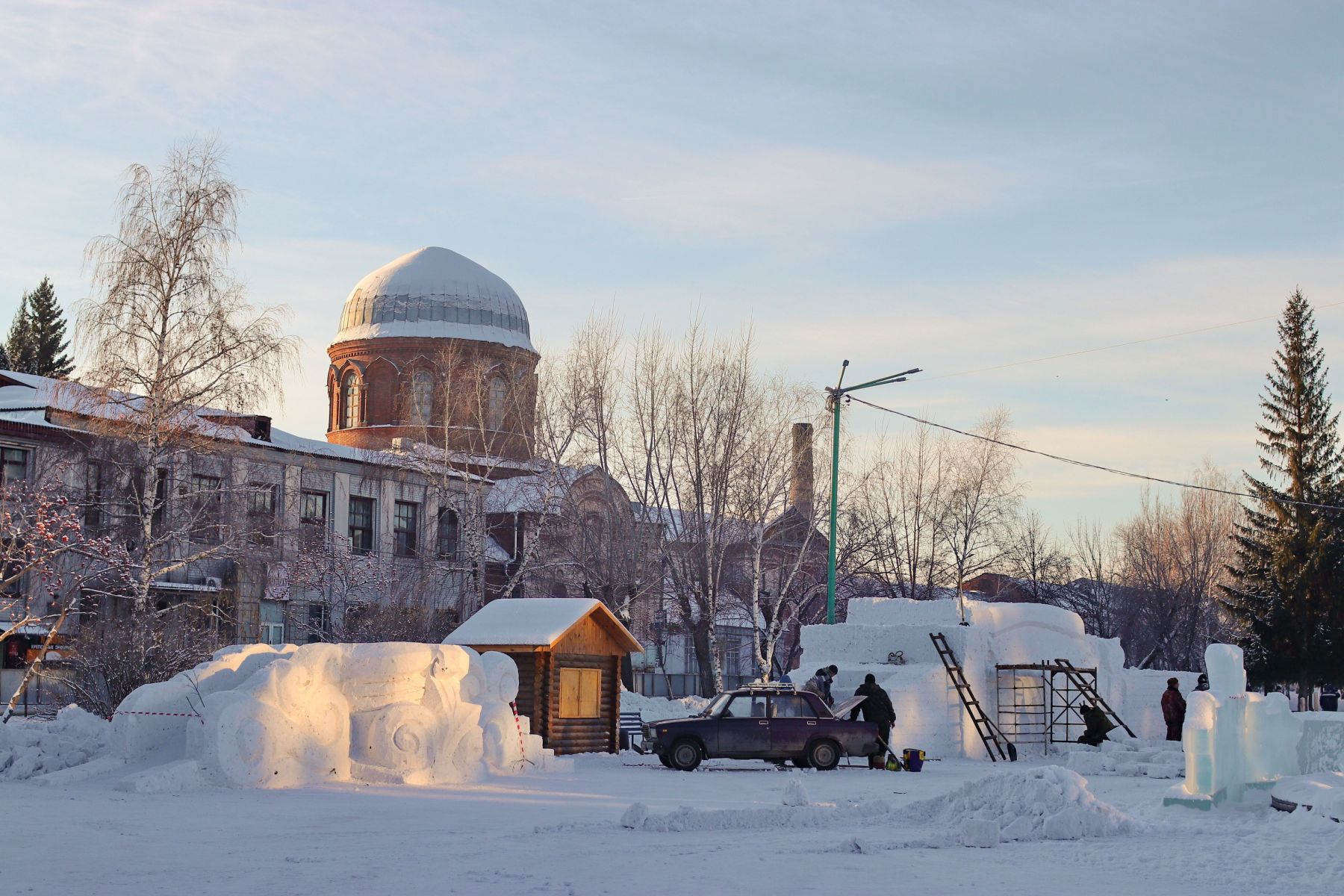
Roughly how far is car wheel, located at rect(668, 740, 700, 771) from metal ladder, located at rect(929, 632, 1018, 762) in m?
6.86

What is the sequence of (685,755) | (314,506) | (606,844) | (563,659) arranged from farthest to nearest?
(314,506) < (563,659) < (685,755) < (606,844)

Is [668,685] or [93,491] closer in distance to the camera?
[93,491]

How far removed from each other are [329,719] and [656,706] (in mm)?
17795

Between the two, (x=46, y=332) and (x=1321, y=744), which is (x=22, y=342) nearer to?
(x=46, y=332)

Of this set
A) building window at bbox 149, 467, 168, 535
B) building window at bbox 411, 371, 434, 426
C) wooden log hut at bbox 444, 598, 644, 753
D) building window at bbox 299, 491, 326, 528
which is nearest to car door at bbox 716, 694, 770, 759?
wooden log hut at bbox 444, 598, 644, 753

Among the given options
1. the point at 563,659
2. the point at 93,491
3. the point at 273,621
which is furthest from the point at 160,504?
the point at 273,621

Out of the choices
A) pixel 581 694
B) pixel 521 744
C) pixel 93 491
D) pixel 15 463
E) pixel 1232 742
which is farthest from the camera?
pixel 15 463

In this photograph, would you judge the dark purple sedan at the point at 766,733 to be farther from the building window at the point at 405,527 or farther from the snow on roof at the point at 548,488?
the building window at the point at 405,527

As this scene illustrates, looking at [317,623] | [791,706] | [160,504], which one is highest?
[160,504]

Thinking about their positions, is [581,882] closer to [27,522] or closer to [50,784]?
[50,784]

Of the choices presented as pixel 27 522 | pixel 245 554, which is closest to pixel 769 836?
pixel 27 522

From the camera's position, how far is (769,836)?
13898mm

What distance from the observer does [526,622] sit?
2639 centimetres

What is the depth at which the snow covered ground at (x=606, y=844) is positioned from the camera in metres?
11.0
